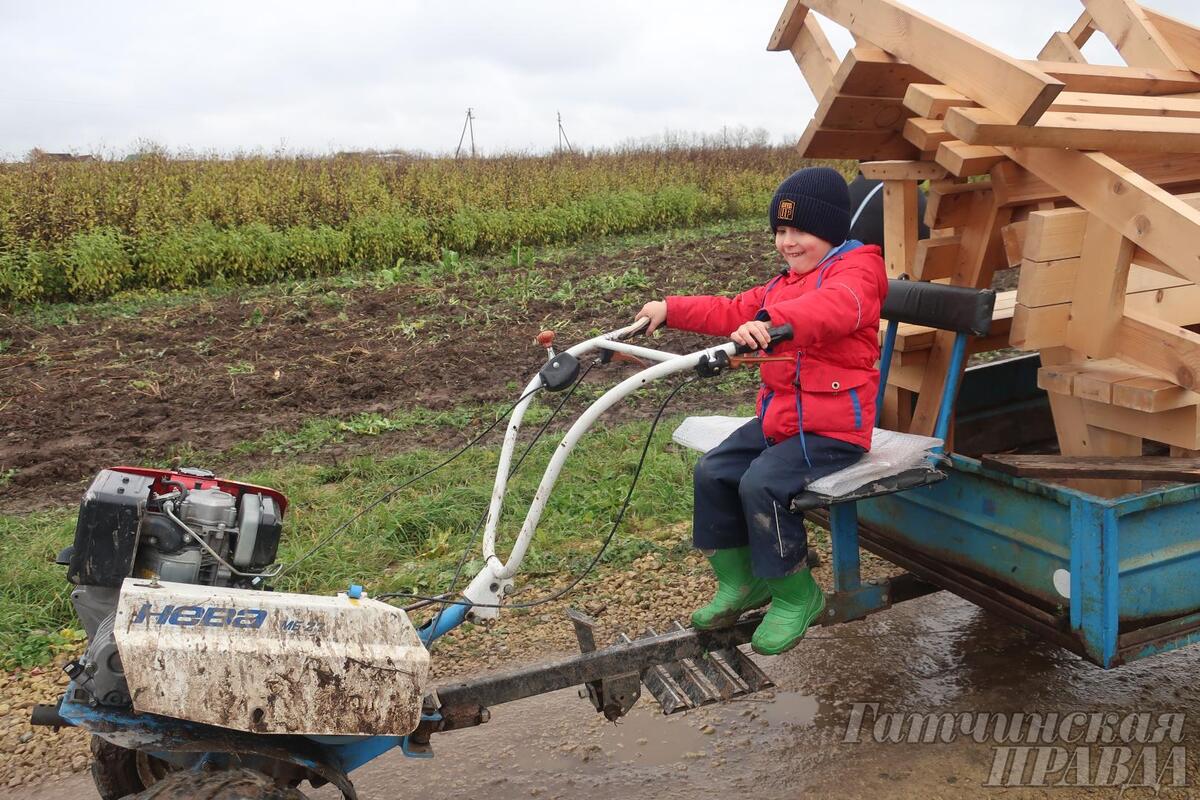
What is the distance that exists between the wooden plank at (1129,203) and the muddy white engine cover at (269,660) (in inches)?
99.8

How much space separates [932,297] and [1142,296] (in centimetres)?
108

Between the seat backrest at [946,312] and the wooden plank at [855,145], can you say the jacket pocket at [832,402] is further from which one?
the wooden plank at [855,145]

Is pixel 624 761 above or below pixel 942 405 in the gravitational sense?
below

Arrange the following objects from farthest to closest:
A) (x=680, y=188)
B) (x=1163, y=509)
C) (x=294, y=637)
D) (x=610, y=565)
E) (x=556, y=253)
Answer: (x=680, y=188)
(x=556, y=253)
(x=610, y=565)
(x=1163, y=509)
(x=294, y=637)

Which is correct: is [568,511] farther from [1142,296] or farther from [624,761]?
[1142,296]

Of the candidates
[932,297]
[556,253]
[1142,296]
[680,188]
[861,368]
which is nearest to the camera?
[861,368]

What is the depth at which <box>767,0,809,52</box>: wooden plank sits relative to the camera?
14.4 ft

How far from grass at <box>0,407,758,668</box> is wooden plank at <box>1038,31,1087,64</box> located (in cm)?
303

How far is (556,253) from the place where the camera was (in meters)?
15.3

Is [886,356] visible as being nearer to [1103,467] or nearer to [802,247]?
[802,247]

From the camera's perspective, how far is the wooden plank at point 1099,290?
3.39 meters

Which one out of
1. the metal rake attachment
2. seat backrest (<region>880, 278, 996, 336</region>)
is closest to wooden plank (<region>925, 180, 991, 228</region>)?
seat backrest (<region>880, 278, 996, 336</region>)

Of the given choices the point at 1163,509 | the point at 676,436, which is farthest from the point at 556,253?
the point at 1163,509

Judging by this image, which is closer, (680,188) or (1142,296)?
(1142,296)
